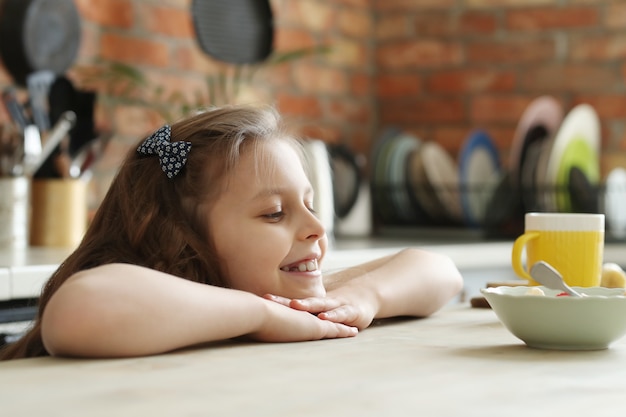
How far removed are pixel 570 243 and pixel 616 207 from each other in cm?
165

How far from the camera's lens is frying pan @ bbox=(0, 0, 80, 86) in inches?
85.7

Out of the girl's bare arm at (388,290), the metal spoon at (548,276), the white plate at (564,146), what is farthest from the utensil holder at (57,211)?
the metal spoon at (548,276)

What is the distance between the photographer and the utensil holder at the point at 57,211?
2.13m

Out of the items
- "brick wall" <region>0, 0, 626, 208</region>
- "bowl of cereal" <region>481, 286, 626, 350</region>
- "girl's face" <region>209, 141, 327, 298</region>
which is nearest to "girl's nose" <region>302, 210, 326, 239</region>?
"girl's face" <region>209, 141, 327, 298</region>

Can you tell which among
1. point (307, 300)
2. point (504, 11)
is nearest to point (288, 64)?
point (504, 11)

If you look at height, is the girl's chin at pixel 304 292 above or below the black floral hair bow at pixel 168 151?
below

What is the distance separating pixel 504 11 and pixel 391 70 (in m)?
0.44

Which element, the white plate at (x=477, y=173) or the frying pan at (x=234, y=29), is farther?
the white plate at (x=477, y=173)

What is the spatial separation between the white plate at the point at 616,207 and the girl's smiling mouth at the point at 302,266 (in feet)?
6.13

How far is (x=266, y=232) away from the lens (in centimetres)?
107

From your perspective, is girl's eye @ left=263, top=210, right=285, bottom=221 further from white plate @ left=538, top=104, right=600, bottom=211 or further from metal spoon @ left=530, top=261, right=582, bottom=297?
white plate @ left=538, top=104, right=600, bottom=211

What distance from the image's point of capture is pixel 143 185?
1082 mm

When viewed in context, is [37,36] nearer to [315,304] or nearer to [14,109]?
[14,109]

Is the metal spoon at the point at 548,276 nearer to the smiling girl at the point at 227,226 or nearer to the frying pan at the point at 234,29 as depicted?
the smiling girl at the point at 227,226
